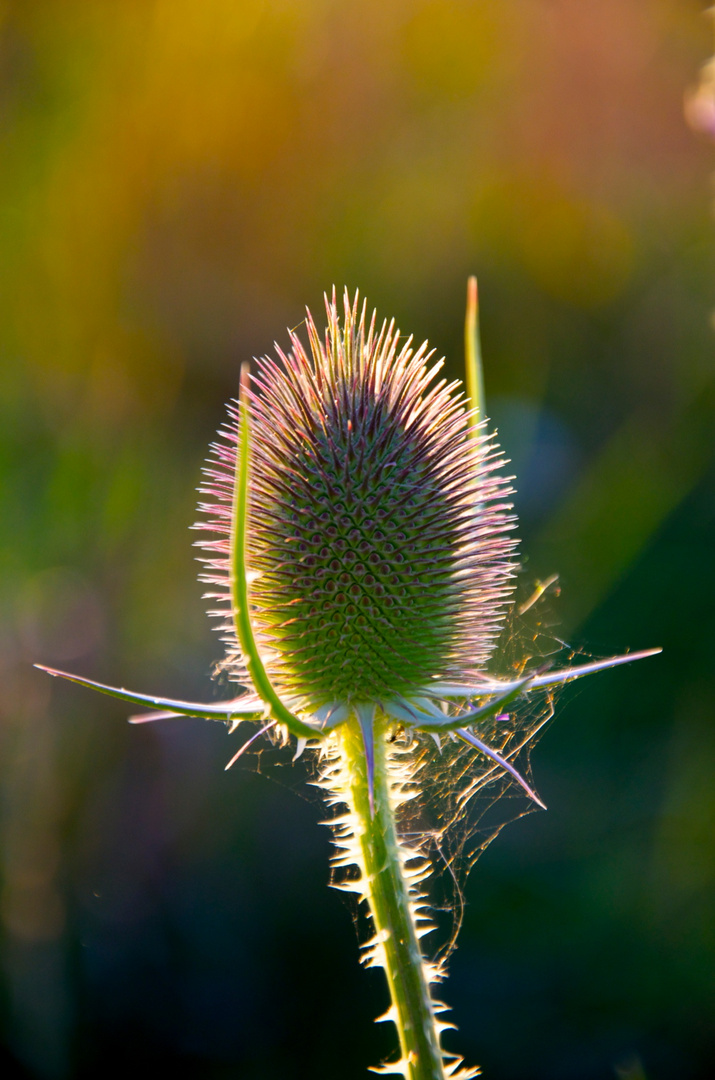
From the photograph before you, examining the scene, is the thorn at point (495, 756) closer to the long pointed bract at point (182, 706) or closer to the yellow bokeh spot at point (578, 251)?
the long pointed bract at point (182, 706)

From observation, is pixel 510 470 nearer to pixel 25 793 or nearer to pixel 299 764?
pixel 299 764

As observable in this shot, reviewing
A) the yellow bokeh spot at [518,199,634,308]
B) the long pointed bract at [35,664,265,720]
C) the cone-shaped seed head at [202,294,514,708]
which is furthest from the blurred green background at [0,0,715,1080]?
the long pointed bract at [35,664,265,720]

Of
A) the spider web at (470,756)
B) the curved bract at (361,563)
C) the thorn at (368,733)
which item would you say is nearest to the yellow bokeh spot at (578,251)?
the spider web at (470,756)

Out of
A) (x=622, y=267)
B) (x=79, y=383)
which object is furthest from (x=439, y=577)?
(x=622, y=267)

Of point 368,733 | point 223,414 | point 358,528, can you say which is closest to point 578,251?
point 223,414

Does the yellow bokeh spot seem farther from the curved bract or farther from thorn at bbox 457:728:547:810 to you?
thorn at bbox 457:728:547:810
